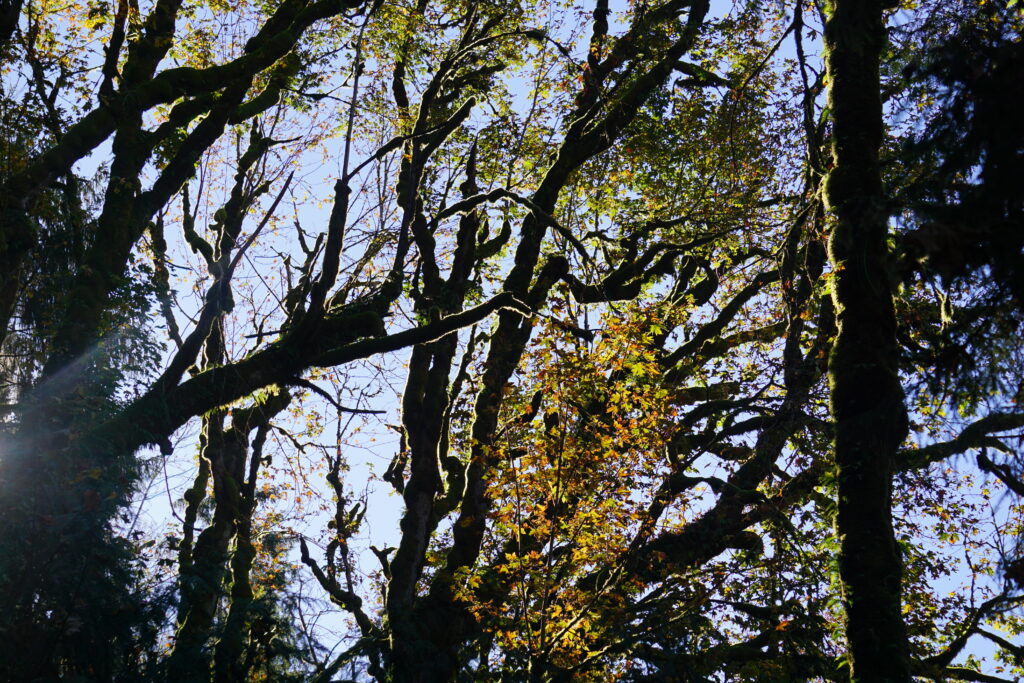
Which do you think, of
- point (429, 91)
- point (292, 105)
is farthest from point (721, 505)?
point (292, 105)

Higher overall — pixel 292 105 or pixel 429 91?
pixel 292 105

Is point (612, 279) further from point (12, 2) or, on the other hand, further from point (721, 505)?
point (12, 2)

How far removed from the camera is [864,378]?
5.08m

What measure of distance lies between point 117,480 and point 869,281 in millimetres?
6965

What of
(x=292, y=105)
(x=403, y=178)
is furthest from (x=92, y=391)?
(x=292, y=105)

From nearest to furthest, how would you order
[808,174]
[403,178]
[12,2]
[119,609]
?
1. [808,174]
2. [119,609]
3. [12,2]
4. [403,178]

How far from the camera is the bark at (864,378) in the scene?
4.74 m

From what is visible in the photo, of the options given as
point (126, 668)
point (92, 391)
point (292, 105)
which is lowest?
point (126, 668)

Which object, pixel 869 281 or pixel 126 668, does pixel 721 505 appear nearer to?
pixel 869 281

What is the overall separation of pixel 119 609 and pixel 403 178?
223 inches

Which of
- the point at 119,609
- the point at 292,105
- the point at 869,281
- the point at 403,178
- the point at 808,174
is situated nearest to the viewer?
the point at 869,281

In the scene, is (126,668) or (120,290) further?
(120,290)

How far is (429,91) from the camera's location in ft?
32.6

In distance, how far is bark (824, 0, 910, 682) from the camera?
4742 millimetres
